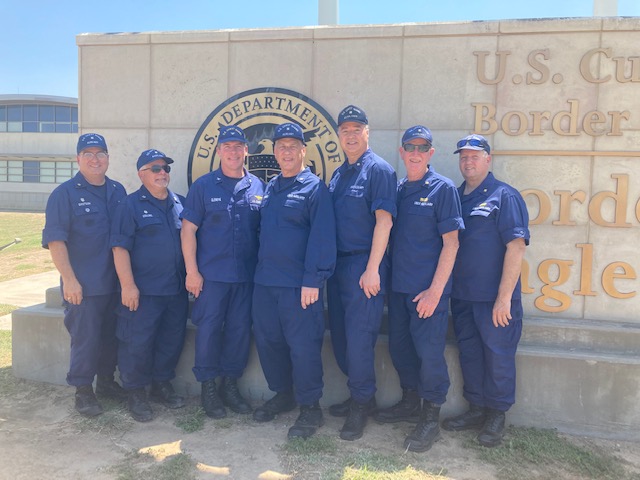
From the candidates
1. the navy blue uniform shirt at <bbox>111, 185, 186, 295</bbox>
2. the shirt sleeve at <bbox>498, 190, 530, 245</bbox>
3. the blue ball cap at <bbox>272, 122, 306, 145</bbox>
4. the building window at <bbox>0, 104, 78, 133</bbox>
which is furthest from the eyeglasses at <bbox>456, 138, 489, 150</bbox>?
the building window at <bbox>0, 104, 78, 133</bbox>

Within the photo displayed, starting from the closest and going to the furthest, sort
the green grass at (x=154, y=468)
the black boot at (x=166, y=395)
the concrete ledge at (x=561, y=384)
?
the green grass at (x=154, y=468)
the concrete ledge at (x=561, y=384)
the black boot at (x=166, y=395)

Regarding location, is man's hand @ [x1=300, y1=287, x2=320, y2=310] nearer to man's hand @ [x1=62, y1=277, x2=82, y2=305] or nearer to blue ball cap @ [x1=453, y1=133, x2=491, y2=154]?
blue ball cap @ [x1=453, y1=133, x2=491, y2=154]

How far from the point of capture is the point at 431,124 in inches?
150

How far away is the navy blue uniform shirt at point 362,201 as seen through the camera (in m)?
3.01

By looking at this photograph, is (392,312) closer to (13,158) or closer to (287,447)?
(287,447)

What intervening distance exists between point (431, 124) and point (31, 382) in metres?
3.69

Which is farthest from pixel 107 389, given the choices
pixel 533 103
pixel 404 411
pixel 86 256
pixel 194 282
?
pixel 533 103

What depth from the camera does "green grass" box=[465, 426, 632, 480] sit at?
2.80 metres

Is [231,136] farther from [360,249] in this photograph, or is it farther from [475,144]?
[475,144]

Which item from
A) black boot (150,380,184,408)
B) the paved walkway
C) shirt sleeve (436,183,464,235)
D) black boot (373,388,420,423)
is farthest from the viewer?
the paved walkway

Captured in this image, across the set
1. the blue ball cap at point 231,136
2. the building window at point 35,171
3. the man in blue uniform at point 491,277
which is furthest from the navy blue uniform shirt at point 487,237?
the building window at point 35,171

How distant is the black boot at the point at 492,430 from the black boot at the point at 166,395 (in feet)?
6.63

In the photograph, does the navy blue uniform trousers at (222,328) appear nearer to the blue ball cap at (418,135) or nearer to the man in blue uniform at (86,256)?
the man in blue uniform at (86,256)

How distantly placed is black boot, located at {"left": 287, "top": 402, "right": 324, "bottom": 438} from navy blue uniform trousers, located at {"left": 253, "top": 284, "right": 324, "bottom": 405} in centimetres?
6
